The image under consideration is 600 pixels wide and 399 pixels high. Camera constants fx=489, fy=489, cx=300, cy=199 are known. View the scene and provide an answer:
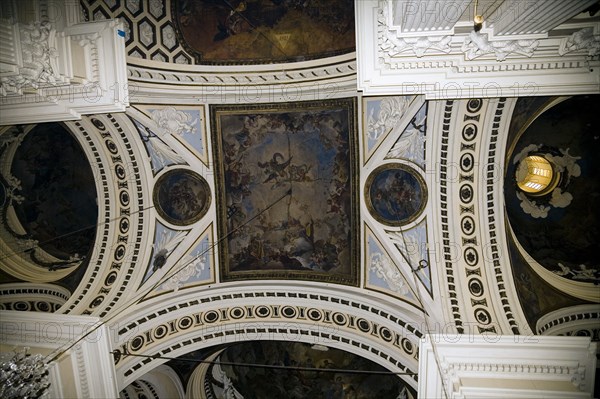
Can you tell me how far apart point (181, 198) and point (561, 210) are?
6.74 meters

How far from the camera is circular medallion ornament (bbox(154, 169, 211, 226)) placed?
9.53 metres

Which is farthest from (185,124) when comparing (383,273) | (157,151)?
(383,273)

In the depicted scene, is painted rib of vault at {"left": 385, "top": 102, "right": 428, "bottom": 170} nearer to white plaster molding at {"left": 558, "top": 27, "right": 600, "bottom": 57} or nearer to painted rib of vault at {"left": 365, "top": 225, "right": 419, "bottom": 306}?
painted rib of vault at {"left": 365, "top": 225, "right": 419, "bottom": 306}

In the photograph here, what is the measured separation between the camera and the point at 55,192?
10.0 m

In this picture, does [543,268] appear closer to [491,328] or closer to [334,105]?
[491,328]

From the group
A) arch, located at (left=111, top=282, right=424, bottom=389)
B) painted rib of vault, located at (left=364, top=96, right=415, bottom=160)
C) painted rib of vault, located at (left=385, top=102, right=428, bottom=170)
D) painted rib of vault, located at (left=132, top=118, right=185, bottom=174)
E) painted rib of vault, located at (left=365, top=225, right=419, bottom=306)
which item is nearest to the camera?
painted rib of vault, located at (left=385, top=102, right=428, bottom=170)

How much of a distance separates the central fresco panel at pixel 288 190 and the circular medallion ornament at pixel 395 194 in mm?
389

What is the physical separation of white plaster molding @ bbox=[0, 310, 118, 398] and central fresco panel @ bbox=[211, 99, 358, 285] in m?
2.68

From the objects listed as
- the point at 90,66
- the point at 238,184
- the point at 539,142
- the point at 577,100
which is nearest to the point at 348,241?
the point at 238,184

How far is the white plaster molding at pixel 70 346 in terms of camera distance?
24.1ft

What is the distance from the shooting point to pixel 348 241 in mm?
9375

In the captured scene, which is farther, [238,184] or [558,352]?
[238,184]

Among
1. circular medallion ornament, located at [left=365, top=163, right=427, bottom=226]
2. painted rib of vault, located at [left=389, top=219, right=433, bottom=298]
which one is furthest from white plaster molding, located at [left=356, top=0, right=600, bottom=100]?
painted rib of vault, located at [left=389, top=219, right=433, bottom=298]

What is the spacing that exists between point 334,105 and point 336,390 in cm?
686
